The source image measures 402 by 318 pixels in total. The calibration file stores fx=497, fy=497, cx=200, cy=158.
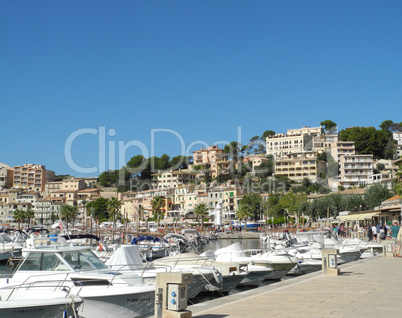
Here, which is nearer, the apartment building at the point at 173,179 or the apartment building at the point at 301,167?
the apartment building at the point at 301,167

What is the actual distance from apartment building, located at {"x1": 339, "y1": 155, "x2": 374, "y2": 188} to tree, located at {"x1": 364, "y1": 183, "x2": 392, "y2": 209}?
5727cm

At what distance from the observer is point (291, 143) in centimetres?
18700

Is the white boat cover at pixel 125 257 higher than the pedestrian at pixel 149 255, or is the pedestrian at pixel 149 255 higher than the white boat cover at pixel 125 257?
the white boat cover at pixel 125 257

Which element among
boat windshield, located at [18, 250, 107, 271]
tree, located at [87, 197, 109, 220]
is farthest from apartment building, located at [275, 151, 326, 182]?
boat windshield, located at [18, 250, 107, 271]

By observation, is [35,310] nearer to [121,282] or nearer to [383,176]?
[121,282]

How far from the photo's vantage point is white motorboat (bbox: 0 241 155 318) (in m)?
14.6

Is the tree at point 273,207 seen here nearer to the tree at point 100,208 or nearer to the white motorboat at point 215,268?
the tree at point 100,208

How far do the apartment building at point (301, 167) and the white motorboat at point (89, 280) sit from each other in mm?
142780

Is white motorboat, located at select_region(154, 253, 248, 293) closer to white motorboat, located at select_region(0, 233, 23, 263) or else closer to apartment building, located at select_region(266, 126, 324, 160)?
white motorboat, located at select_region(0, 233, 23, 263)

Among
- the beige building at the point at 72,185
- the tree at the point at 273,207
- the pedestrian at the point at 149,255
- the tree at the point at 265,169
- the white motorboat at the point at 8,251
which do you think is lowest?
the white motorboat at the point at 8,251

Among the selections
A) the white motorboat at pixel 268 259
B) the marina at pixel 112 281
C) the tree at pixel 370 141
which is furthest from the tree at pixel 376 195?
the tree at pixel 370 141

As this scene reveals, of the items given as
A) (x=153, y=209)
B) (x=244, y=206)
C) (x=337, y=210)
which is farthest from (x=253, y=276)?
(x=153, y=209)

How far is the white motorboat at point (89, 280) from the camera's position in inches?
575

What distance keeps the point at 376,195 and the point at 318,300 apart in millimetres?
82268
